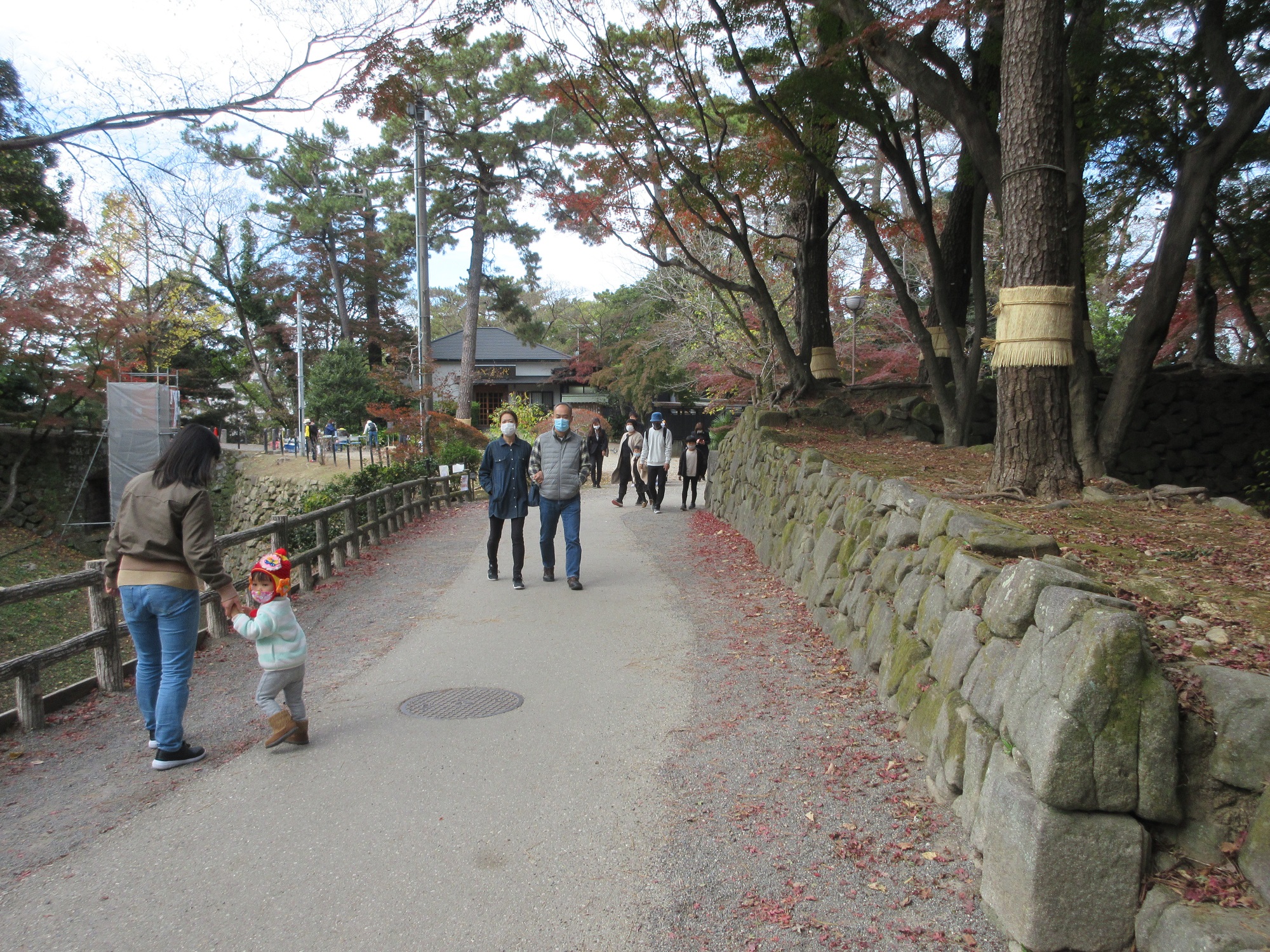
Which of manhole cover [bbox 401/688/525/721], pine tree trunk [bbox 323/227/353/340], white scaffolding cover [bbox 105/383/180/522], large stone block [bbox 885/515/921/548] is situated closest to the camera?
manhole cover [bbox 401/688/525/721]

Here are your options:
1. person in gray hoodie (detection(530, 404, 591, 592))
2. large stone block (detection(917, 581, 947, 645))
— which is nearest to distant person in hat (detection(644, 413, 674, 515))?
person in gray hoodie (detection(530, 404, 591, 592))

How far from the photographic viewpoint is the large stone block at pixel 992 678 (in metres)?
3.48

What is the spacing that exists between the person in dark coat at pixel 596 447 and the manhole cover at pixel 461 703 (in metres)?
13.9

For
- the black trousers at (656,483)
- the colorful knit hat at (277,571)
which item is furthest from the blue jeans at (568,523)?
the black trousers at (656,483)

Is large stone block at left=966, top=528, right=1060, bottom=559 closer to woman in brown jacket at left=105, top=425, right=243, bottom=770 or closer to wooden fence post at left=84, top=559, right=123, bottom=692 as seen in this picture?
woman in brown jacket at left=105, top=425, right=243, bottom=770

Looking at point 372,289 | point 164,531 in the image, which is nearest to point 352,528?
point 164,531

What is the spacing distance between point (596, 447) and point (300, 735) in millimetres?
15972

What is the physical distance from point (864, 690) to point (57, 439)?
88.2ft

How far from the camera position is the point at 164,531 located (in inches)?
175

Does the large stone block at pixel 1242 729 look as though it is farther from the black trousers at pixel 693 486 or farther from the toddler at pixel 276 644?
the black trousers at pixel 693 486

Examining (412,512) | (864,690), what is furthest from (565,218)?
(864,690)

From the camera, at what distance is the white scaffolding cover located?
21484 mm

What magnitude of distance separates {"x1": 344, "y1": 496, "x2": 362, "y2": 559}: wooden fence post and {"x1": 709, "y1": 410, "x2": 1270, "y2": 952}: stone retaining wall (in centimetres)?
852

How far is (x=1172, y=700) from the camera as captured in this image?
280 centimetres
